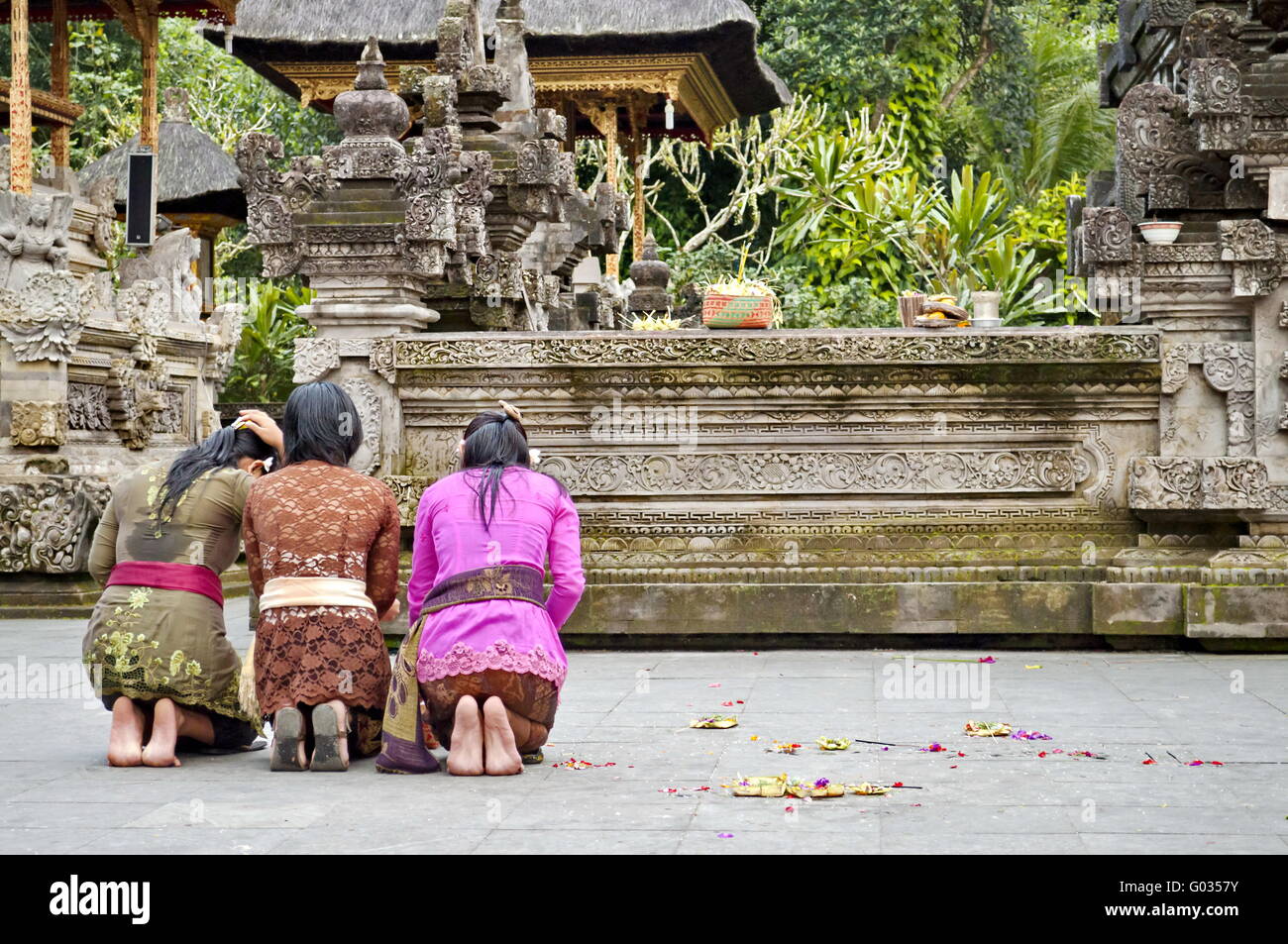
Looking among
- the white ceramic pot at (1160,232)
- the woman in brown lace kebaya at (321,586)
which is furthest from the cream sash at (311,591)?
the white ceramic pot at (1160,232)

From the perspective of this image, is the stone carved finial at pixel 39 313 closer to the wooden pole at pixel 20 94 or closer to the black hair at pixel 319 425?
the wooden pole at pixel 20 94

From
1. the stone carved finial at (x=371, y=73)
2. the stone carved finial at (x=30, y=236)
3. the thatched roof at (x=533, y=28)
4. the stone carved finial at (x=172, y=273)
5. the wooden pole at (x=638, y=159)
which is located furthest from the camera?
the wooden pole at (x=638, y=159)

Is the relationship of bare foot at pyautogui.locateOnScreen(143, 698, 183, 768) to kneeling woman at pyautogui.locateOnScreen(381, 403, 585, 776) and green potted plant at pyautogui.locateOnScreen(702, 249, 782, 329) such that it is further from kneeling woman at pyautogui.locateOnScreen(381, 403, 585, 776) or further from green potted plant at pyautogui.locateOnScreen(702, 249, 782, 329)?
green potted plant at pyautogui.locateOnScreen(702, 249, 782, 329)

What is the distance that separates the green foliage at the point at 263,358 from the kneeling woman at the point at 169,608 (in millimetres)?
21179

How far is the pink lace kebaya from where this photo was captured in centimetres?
570

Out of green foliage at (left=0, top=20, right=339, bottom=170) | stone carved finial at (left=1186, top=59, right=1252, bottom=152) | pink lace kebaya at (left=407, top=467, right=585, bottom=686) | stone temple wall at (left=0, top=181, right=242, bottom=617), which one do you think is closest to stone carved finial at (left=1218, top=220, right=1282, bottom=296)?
stone carved finial at (left=1186, top=59, right=1252, bottom=152)

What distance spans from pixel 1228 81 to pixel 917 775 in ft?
→ 17.1

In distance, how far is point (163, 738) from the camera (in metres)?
5.90

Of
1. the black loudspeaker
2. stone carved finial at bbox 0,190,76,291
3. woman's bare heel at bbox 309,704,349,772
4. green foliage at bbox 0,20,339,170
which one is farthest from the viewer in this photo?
green foliage at bbox 0,20,339,170

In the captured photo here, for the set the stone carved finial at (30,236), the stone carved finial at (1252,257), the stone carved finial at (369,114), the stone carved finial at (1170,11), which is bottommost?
the stone carved finial at (1252,257)

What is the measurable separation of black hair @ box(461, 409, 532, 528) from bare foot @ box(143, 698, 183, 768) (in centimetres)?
141

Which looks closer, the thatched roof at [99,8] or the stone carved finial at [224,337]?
the stone carved finial at [224,337]

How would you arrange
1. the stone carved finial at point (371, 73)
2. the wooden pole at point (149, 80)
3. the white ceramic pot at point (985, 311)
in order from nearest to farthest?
the white ceramic pot at point (985, 311) < the stone carved finial at point (371, 73) < the wooden pole at point (149, 80)

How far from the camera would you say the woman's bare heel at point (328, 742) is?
573 centimetres
